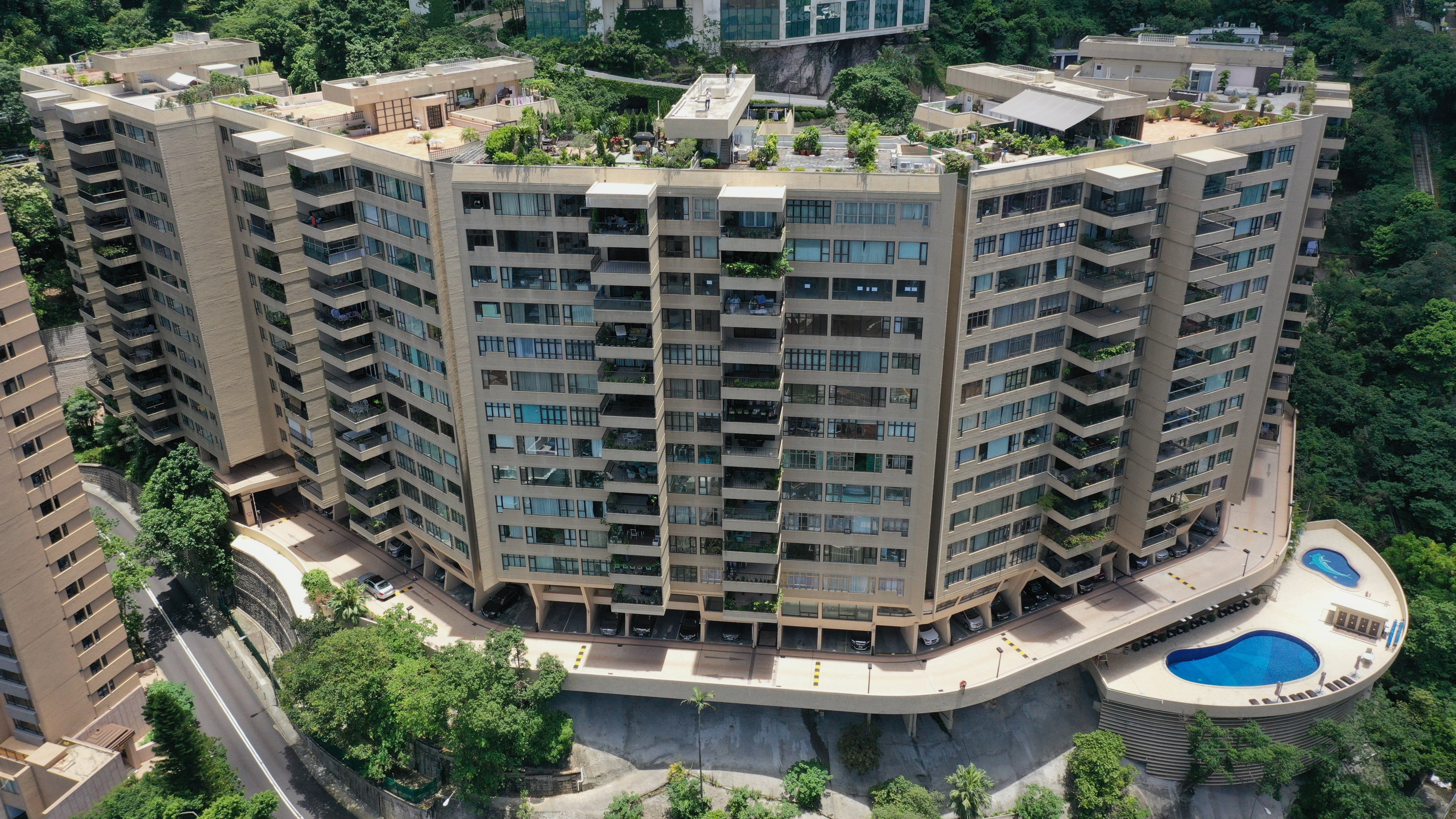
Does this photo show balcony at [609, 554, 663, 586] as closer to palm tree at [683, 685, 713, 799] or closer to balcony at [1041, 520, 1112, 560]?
palm tree at [683, 685, 713, 799]

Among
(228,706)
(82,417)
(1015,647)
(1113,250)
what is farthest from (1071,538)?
(82,417)

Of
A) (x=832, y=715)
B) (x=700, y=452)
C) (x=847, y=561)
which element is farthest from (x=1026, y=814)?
(x=700, y=452)

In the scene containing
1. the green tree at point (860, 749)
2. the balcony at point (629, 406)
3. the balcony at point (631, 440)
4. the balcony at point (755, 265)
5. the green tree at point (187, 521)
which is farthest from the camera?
the green tree at point (187, 521)

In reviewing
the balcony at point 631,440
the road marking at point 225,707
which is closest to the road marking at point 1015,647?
the balcony at point 631,440

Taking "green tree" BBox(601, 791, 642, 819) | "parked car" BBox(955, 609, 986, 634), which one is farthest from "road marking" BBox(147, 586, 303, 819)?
"parked car" BBox(955, 609, 986, 634)

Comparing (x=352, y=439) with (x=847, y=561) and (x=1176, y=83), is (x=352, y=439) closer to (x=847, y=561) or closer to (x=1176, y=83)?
(x=847, y=561)

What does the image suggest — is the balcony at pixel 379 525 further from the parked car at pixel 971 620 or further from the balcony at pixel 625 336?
the parked car at pixel 971 620
